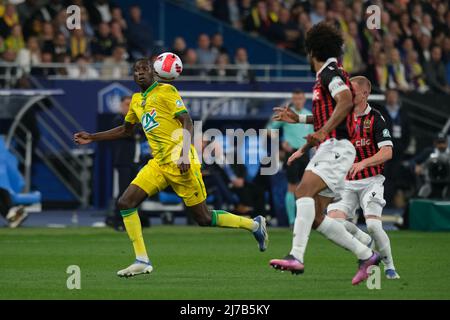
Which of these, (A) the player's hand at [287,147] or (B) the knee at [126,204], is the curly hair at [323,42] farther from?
(A) the player's hand at [287,147]

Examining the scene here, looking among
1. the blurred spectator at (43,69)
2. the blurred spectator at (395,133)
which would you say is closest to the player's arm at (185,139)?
the blurred spectator at (395,133)

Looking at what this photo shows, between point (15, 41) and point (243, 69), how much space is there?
A: 15.4 ft

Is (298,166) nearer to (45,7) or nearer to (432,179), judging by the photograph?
(432,179)

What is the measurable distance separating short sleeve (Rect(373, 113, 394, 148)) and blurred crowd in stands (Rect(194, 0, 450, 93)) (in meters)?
13.2

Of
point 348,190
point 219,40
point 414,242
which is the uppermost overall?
point 219,40

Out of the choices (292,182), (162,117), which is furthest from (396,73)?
(162,117)

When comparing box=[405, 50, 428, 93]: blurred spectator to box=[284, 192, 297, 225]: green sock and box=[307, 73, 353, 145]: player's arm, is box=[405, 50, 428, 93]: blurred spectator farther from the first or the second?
box=[307, 73, 353, 145]: player's arm

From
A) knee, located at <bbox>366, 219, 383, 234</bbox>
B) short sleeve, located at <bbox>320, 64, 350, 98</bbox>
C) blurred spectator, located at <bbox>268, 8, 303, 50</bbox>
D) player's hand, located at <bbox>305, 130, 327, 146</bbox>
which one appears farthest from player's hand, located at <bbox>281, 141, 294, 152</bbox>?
player's hand, located at <bbox>305, 130, 327, 146</bbox>

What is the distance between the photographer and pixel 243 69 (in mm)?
25609

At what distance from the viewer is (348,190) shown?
13484 mm

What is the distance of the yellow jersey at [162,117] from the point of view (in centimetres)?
1332

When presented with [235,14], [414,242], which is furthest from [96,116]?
[414,242]

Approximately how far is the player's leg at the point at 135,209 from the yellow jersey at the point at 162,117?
0.26 meters

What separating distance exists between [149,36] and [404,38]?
20.4 ft
